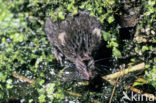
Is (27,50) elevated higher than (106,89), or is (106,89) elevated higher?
(27,50)

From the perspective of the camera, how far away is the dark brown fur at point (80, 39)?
4.47 metres

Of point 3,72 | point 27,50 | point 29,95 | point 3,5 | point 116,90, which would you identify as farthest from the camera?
point 3,5

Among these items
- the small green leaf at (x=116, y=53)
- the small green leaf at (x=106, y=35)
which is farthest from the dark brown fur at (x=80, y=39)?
the small green leaf at (x=116, y=53)

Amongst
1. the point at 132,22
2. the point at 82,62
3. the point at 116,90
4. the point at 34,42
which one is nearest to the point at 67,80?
the point at 82,62

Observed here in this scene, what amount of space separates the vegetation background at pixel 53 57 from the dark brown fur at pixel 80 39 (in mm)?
182

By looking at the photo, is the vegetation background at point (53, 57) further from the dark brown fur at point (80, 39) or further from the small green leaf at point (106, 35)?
the dark brown fur at point (80, 39)

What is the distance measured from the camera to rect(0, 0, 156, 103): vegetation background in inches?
179

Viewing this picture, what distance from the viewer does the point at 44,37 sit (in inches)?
221

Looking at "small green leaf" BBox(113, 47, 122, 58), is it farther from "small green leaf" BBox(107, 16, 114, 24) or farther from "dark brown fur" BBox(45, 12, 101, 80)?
"small green leaf" BBox(107, 16, 114, 24)

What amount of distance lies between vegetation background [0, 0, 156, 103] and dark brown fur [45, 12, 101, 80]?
0.18 m

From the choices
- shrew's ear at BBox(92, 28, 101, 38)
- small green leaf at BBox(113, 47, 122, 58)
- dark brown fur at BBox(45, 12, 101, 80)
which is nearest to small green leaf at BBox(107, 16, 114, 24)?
dark brown fur at BBox(45, 12, 101, 80)

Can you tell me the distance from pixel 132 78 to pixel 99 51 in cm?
90

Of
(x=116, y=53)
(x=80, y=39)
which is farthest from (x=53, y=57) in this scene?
(x=116, y=53)

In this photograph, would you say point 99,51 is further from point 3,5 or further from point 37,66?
point 3,5
